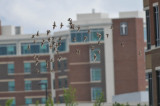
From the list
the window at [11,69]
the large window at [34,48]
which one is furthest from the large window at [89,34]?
the window at [11,69]

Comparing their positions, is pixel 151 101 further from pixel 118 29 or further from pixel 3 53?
pixel 3 53

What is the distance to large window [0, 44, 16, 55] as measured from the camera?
122m

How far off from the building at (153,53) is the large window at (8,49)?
81939mm

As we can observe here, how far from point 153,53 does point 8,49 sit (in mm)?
83916

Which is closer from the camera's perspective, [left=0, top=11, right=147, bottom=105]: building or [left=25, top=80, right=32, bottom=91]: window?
[left=0, top=11, right=147, bottom=105]: building

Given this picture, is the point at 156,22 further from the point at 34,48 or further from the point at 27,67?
the point at 27,67

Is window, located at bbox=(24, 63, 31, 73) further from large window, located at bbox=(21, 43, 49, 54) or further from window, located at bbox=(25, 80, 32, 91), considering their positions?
large window, located at bbox=(21, 43, 49, 54)

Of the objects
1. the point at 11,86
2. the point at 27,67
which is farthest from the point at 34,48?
the point at 11,86

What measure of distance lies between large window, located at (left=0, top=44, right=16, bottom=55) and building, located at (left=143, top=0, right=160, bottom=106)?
8194cm

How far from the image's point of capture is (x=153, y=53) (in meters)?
40.0

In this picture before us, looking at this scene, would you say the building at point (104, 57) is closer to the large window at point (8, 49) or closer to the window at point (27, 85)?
the window at point (27, 85)

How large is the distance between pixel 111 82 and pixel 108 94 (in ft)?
6.10

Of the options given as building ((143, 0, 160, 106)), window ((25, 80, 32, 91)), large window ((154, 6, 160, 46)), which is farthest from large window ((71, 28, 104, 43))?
large window ((154, 6, 160, 46))

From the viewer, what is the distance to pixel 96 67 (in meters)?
109
